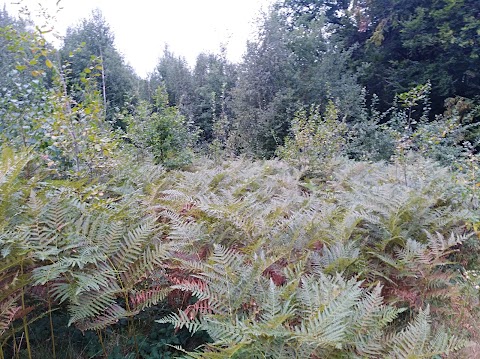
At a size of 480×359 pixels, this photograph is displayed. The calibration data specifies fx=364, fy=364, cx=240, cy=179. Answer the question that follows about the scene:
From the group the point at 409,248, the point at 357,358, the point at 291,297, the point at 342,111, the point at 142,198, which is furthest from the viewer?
the point at 342,111

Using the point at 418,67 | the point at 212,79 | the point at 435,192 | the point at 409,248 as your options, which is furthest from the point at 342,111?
the point at 409,248

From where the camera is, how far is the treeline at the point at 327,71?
11133mm

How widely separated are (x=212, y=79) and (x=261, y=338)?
50.1ft

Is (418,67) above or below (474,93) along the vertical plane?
above

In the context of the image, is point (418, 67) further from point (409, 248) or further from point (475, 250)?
point (409, 248)

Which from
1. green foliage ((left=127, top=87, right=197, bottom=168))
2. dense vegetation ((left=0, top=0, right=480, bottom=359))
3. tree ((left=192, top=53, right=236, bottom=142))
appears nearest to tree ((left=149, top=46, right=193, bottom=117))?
tree ((left=192, top=53, right=236, bottom=142))

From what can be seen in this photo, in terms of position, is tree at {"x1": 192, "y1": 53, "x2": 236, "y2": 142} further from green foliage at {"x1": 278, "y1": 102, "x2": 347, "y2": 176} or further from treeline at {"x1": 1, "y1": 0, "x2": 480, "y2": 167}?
green foliage at {"x1": 278, "y1": 102, "x2": 347, "y2": 176}

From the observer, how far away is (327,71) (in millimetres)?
12117

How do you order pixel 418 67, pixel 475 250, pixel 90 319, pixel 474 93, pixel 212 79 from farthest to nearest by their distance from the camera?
pixel 212 79
pixel 418 67
pixel 474 93
pixel 475 250
pixel 90 319

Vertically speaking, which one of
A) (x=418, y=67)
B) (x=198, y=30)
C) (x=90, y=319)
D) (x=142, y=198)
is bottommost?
(x=90, y=319)

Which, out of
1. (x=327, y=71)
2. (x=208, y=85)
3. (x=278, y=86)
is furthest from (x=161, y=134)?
(x=208, y=85)

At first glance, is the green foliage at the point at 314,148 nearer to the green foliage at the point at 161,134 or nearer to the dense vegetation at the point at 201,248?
the dense vegetation at the point at 201,248

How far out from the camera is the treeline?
1113 cm

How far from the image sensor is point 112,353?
76.3 inches
